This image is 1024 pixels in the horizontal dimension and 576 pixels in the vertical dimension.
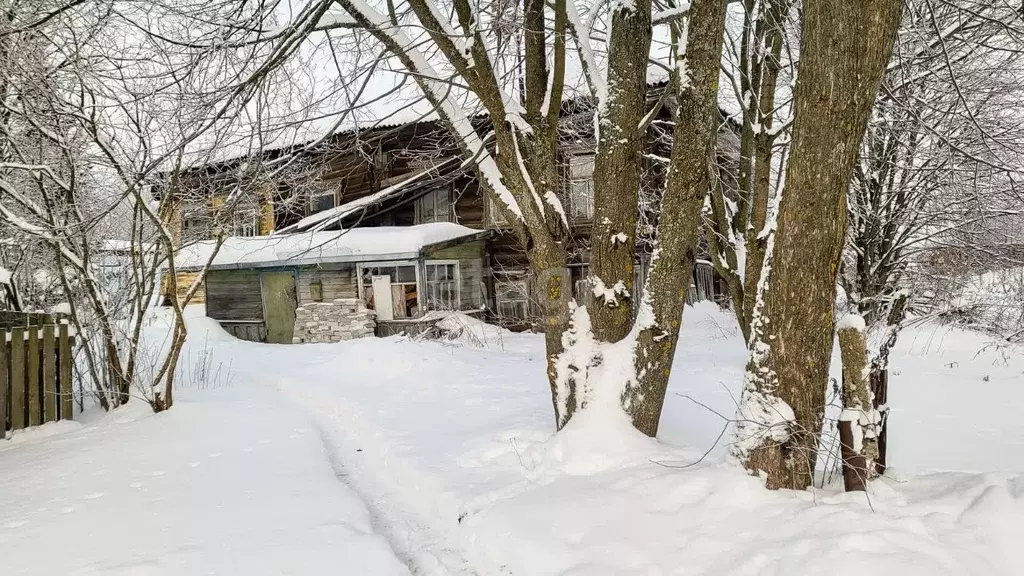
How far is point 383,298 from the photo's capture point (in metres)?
15.9

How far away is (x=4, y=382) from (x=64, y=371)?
684 mm

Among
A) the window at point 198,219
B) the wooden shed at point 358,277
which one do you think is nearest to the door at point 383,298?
the wooden shed at point 358,277

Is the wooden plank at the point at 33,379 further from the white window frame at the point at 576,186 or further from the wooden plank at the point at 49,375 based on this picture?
the white window frame at the point at 576,186

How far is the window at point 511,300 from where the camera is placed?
16109mm

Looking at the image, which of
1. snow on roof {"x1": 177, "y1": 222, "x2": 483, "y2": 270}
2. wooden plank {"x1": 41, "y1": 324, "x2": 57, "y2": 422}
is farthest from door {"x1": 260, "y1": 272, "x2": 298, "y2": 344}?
wooden plank {"x1": 41, "y1": 324, "x2": 57, "y2": 422}

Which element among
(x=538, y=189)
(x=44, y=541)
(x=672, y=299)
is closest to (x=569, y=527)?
(x=672, y=299)

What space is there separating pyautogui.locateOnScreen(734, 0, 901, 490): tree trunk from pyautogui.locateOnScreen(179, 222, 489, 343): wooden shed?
11.7 metres

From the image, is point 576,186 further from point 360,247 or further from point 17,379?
point 17,379

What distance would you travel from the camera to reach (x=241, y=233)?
19672 millimetres

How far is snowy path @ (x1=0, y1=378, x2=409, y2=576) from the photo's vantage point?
2.96 m

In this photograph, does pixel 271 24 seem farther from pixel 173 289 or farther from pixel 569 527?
pixel 569 527

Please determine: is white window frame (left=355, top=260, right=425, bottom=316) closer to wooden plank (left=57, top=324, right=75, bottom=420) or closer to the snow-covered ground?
the snow-covered ground

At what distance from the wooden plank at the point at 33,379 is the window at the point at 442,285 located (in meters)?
9.92

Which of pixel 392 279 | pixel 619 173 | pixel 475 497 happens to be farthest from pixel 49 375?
pixel 392 279
